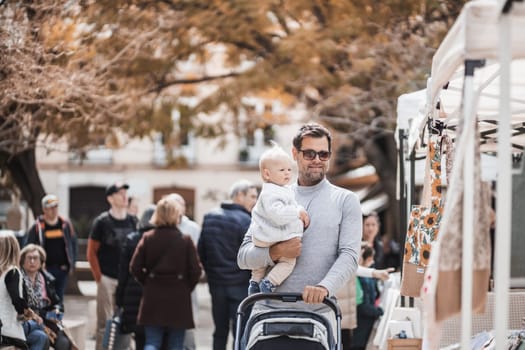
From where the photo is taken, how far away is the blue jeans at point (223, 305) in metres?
9.88

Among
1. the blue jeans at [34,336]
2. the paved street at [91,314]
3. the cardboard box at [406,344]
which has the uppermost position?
the cardboard box at [406,344]

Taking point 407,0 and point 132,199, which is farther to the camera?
point 407,0

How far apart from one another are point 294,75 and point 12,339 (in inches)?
389

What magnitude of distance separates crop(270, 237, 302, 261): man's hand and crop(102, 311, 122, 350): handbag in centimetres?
474

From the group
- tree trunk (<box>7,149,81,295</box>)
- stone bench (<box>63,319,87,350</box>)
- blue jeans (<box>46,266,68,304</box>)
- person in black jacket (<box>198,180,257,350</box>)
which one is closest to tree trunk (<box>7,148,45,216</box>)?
tree trunk (<box>7,149,81,295</box>)

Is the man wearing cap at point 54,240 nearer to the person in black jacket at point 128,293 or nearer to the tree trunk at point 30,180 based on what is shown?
the person in black jacket at point 128,293

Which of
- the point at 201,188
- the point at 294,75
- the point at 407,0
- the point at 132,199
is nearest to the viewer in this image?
the point at 132,199

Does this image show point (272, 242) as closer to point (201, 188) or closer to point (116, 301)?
point (116, 301)

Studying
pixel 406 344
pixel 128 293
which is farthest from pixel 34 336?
pixel 406 344

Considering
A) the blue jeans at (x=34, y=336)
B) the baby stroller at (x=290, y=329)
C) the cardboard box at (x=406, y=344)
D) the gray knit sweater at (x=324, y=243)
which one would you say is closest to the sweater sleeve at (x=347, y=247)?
the gray knit sweater at (x=324, y=243)

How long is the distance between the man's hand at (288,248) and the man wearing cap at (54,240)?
7298mm

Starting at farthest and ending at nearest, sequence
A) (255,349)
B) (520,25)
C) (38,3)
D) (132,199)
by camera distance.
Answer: (132,199) → (38,3) → (255,349) → (520,25)

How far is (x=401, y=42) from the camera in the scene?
1472 centimetres

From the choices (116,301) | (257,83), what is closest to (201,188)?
(257,83)
